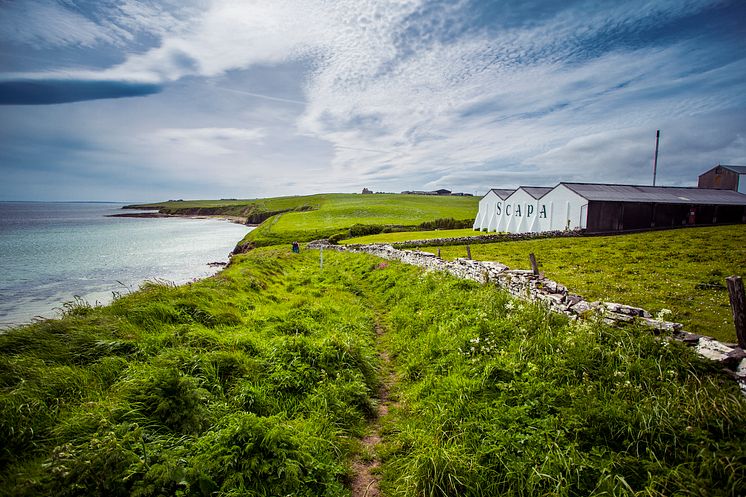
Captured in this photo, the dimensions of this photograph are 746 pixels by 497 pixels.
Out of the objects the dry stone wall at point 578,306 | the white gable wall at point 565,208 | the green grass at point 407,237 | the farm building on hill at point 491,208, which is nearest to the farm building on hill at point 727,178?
the farm building on hill at point 491,208

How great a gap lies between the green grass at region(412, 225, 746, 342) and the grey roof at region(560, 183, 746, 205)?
43.0 ft

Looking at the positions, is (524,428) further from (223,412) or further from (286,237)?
(286,237)

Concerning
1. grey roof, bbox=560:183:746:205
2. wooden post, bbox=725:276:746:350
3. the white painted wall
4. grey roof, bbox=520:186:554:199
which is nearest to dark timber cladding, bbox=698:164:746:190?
grey roof, bbox=560:183:746:205

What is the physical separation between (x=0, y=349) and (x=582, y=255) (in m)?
26.3

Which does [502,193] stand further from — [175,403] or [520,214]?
[175,403]

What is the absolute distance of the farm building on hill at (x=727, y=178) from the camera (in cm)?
5500

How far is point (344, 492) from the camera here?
14.0 ft

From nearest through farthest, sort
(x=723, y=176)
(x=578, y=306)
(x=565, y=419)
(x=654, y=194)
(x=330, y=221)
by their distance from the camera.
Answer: (x=565, y=419)
(x=578, y=306)
(x=654, y=194)
(x=723, y=176)
(x=330, y=221)

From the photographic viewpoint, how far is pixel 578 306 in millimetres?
7984

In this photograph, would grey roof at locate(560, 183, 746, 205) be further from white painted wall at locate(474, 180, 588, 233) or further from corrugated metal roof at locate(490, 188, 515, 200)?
corrugated metal roof at locate(490, 188, 515, 200)

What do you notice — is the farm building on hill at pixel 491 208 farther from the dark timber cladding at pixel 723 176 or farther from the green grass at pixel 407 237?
the dark timber cladding at pixel 723 176

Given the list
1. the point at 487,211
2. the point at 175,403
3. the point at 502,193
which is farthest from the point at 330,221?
the point at 175,403

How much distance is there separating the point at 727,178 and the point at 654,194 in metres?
29.6

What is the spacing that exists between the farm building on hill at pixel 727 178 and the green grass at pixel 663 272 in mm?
44370
